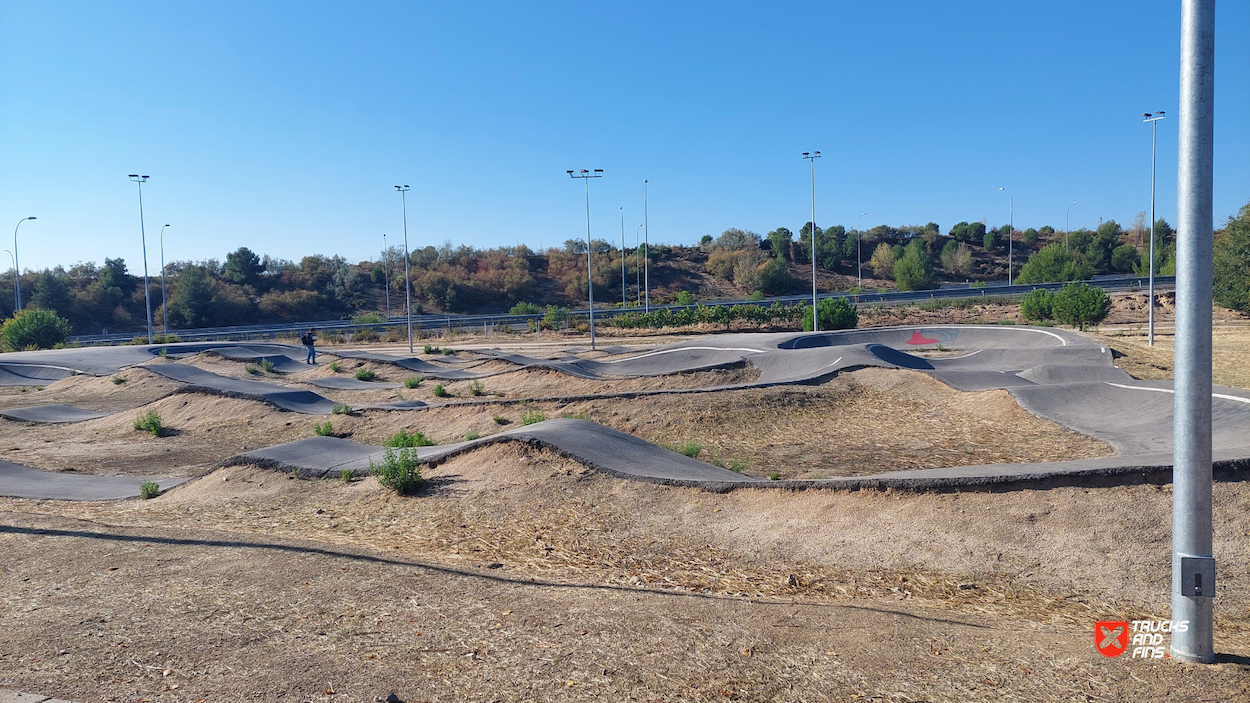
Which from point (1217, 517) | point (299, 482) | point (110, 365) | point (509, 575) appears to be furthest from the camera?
point (110, 365)

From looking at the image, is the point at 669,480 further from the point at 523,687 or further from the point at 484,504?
the point at 523,687

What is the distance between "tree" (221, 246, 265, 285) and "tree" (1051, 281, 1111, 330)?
7892 centimetres

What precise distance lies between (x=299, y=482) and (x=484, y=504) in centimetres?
305

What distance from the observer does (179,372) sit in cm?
2430

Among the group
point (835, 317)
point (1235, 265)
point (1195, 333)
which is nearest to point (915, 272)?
point (1235, 265)

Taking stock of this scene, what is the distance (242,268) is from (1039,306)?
78.5m

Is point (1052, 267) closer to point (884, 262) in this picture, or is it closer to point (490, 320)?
point (884, 262)

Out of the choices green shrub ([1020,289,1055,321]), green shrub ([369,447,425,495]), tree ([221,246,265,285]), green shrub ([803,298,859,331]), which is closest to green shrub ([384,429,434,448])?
green shrub ([369,447,425,495])

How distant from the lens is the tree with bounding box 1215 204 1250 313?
38188 millimetres

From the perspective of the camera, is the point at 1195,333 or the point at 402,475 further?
the point at 402,475

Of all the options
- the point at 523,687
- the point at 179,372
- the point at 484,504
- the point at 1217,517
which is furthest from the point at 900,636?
the point at 179,372

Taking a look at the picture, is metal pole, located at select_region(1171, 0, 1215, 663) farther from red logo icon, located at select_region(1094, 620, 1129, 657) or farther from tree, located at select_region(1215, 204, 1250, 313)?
tree, located at select_region(1215, 204, 1250, 313)

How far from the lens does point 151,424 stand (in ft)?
53.7

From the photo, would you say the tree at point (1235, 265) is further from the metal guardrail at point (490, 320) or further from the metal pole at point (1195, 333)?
the metal pole at point (1195, 333)
